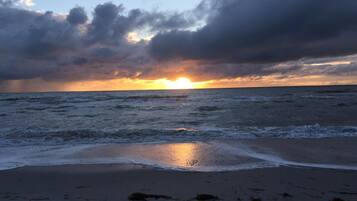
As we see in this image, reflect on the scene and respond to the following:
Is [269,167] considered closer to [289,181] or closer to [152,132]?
[289,181]

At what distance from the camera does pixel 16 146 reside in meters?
12.4

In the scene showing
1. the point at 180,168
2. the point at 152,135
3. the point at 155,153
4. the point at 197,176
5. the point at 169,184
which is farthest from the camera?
the point at 152,135

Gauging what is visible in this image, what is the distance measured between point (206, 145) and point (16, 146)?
A: 7.25 meters

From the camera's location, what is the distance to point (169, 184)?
276 inches

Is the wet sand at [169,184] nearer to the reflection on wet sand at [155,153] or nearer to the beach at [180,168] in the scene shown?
the beach at [180,168]

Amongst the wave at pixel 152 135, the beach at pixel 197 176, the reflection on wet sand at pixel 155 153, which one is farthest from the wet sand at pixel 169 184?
the wave at pixel 152 135

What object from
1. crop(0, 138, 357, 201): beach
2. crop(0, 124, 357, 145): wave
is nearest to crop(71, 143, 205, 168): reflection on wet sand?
crop(0, 138, 357, 201): beach

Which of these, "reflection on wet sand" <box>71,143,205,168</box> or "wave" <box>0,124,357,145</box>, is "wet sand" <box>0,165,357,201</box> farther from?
"wave" <box>0,124,357,145</box>

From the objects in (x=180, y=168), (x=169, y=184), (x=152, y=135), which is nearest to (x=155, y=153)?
(x=180, y=168)

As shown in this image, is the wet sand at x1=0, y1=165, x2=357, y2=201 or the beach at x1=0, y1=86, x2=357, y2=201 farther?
the beach at x1=0, y1=86, x2=357, y2=201

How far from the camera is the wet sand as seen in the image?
6156 millimetres

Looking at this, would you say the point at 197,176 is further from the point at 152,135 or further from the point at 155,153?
the point at 152,135

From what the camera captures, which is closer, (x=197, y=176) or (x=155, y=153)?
(x=197, y=176)

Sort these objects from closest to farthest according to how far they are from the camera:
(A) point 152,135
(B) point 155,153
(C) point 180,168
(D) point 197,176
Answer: (D) point 197,176, (C) point 180,168, (B) point 155,153, (A) point 152,135
